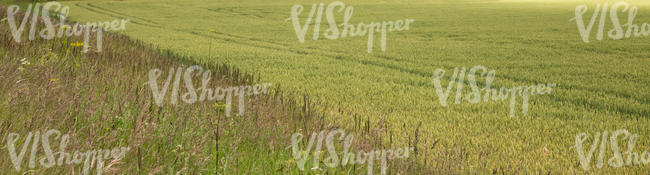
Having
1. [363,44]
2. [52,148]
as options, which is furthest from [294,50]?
[52,148]

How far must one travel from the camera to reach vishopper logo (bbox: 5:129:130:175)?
6.88 ft

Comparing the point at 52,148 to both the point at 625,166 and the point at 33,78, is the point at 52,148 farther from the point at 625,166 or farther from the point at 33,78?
the point at 625,166

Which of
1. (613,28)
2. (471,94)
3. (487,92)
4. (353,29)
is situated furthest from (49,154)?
(613,28)

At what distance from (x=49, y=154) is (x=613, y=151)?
186 inches

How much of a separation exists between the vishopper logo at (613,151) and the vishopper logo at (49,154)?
3.73 meters

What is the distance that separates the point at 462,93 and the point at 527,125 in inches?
95.3

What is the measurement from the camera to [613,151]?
477cm

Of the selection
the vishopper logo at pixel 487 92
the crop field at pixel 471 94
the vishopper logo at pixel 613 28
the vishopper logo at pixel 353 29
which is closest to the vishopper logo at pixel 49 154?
the crop field at pixel 471 94

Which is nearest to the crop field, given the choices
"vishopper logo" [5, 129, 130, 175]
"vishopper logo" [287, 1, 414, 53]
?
"vishopper logo" [5, 129, 130, 175]

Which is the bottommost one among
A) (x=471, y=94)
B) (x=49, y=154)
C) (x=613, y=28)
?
(x=49, y=154)

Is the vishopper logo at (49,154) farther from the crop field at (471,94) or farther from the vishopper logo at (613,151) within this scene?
the vishopper logo at (613,151)

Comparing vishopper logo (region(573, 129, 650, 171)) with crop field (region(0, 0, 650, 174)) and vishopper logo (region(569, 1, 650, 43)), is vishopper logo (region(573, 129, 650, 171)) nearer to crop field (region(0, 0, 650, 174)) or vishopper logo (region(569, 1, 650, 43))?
crop field (region(0, 0, 650, 174))

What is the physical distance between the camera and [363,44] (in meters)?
18.1

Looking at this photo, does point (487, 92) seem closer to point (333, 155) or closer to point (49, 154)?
point (333, 155)
